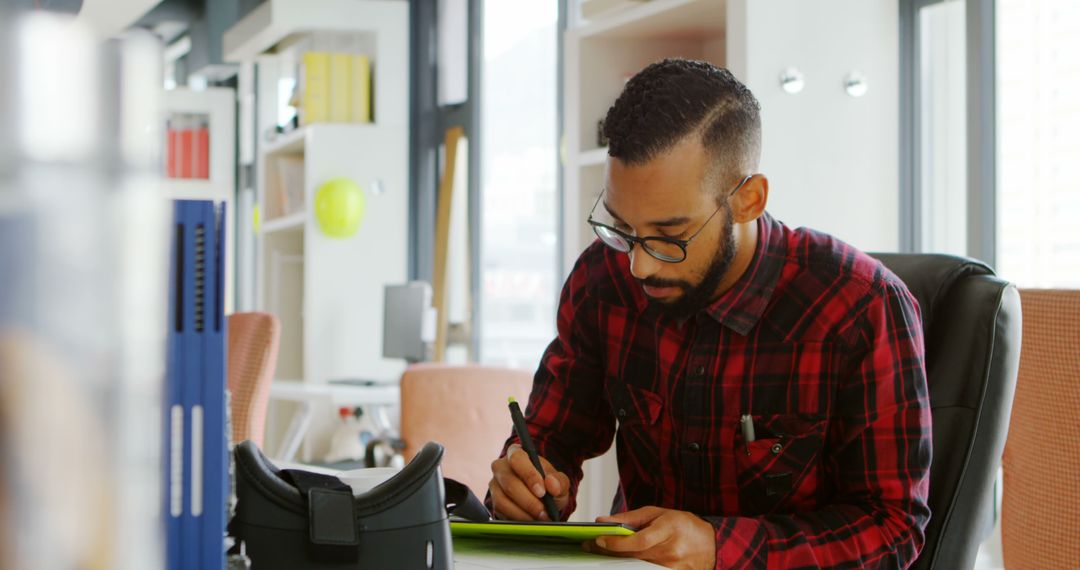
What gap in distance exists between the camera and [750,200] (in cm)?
146

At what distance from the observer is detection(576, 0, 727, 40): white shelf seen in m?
2.84

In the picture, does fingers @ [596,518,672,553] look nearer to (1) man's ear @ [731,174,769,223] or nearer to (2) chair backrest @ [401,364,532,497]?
(1) man's ear @ [731,174,769,223]

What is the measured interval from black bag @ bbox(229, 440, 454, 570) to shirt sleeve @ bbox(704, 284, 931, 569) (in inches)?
17.3

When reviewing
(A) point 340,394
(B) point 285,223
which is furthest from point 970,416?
(B) point 285,223

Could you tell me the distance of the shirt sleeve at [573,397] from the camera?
5.16 ft

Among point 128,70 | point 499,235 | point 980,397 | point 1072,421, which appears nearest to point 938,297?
point 980,397

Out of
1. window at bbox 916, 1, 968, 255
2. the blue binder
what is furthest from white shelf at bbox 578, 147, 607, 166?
the blue binder

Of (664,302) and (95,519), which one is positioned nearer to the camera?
(95,519)

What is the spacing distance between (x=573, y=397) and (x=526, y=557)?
493mm

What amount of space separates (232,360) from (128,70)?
2411mm

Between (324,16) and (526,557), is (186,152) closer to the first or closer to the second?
(324,16)

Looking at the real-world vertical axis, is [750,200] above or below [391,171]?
below

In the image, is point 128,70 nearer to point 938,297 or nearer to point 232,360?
point 938,297

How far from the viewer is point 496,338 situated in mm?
5102
